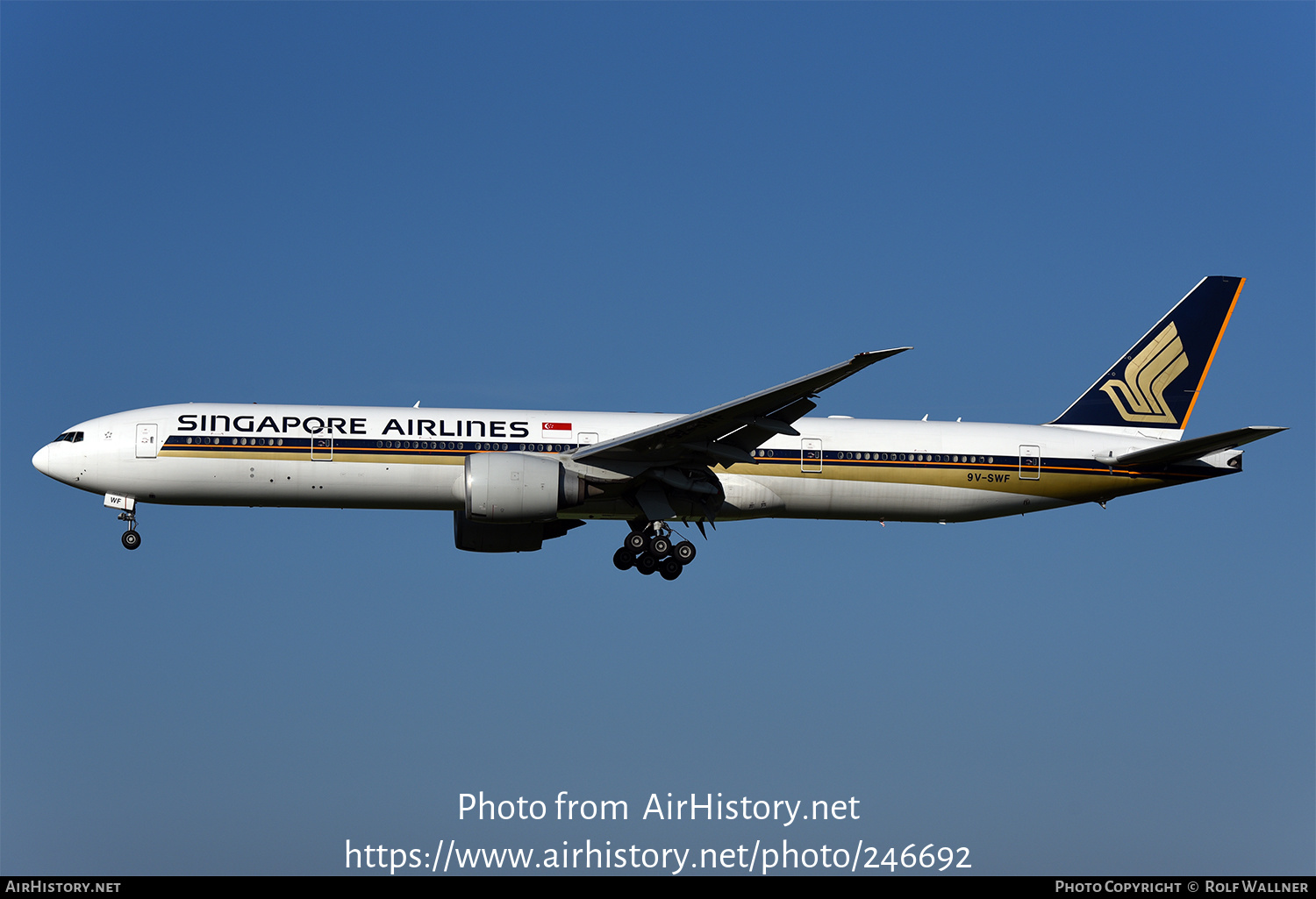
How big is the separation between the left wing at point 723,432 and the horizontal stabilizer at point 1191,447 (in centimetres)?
945

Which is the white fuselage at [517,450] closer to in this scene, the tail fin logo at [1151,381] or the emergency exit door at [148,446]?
the emergency exit door at [148,446]

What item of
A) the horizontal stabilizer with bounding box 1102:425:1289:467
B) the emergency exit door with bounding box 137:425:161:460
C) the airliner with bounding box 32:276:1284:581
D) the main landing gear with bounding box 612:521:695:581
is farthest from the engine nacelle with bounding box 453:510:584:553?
Answer: the horizontal stabilizer with bounding box 1102:425:1289:467

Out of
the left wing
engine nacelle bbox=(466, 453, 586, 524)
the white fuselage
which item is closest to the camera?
the left wing

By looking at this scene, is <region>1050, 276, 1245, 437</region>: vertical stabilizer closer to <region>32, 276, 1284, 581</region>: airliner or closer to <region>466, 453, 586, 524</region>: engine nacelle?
<region>32, 276, 1284, 581</region>: airliner

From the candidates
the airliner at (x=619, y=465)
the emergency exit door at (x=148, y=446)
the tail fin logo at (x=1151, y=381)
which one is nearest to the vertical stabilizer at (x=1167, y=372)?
the tail fin logo at (x=1151, y=381)

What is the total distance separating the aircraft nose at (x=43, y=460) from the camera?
35.5 metres

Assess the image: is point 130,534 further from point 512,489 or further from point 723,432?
point 723,432

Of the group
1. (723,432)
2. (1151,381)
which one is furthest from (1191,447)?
(723,432)

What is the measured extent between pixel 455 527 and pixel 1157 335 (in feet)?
67.1

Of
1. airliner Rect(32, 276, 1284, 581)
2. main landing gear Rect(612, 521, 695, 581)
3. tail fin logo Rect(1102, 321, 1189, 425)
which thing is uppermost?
tail fin logo Rect(1102, 321, 1189, 425)

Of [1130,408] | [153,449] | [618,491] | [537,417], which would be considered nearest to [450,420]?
[537,417]

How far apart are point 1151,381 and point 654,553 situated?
49.8ft

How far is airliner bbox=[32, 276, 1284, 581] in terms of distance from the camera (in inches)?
1336

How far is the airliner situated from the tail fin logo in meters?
2.05
